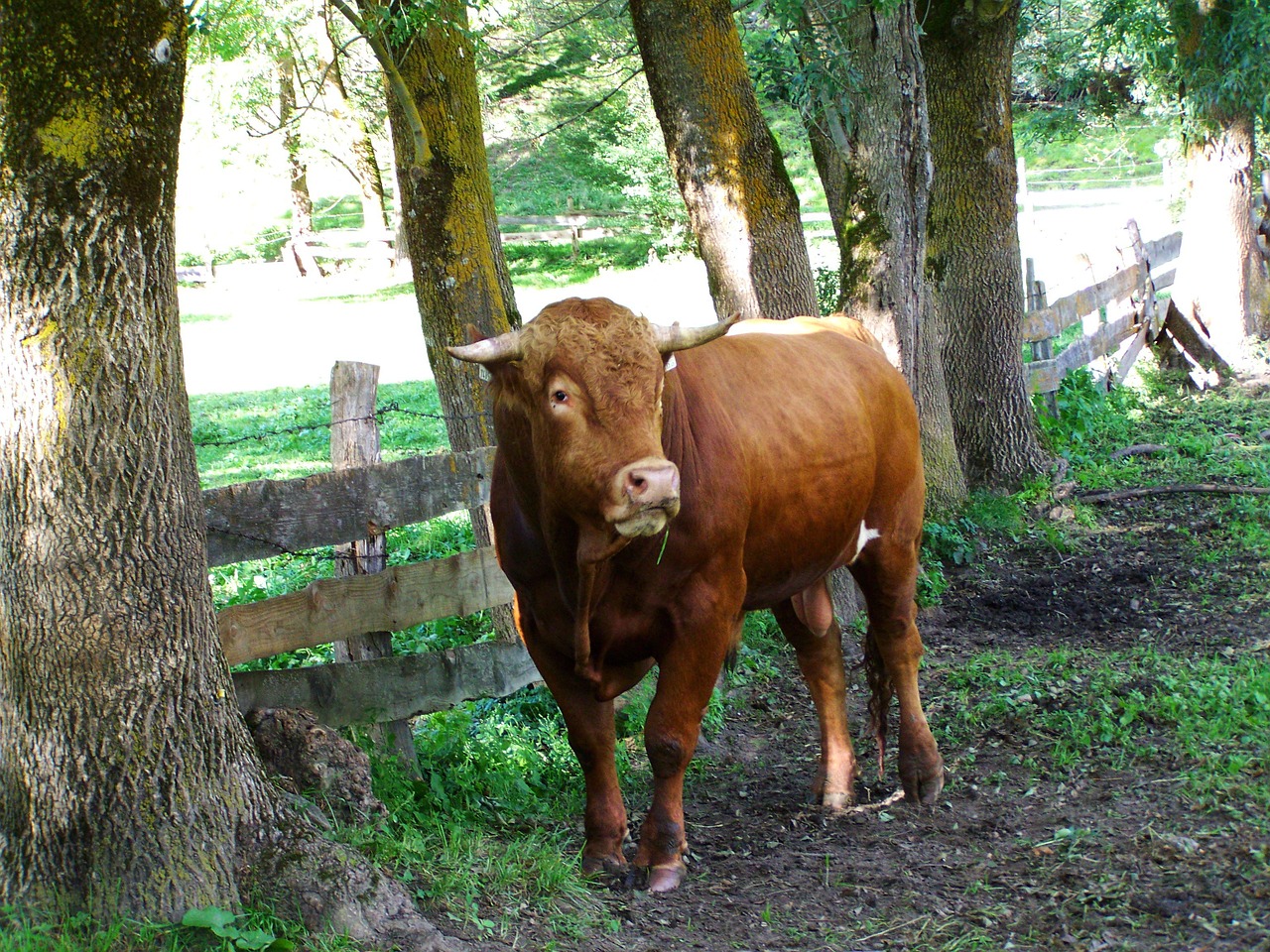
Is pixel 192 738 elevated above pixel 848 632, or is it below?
above

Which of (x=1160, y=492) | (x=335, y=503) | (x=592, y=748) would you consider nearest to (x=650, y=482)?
(x=592, y=748)

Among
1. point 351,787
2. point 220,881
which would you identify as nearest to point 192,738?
point 220,881

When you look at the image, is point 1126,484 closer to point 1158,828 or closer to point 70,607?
point 1158,828

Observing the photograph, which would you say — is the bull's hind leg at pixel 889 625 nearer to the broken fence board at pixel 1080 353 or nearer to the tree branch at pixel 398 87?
the tree branch at pixel 398 87

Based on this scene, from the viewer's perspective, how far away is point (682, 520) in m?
4.39

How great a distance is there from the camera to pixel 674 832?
4574mm

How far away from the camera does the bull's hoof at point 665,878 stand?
449cm

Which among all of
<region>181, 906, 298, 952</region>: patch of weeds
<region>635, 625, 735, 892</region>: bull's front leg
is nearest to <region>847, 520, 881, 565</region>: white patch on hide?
<region>635, 625, 735, 892</region>: bull's front leg

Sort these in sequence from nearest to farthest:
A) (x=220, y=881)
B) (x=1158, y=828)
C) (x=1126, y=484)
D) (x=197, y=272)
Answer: (x=220, y=881) < (x=1158, y=828) < (x=1126, y=484) < (x=197, y=272)

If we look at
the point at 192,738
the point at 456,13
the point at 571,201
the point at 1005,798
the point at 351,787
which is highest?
the point at 571,201

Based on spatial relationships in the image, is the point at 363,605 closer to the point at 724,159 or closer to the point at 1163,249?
the point at 724,159

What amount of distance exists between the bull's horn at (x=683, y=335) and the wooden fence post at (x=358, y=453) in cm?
156

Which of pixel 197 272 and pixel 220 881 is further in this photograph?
pixel 197 272

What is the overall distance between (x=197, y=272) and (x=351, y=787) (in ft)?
97.4
